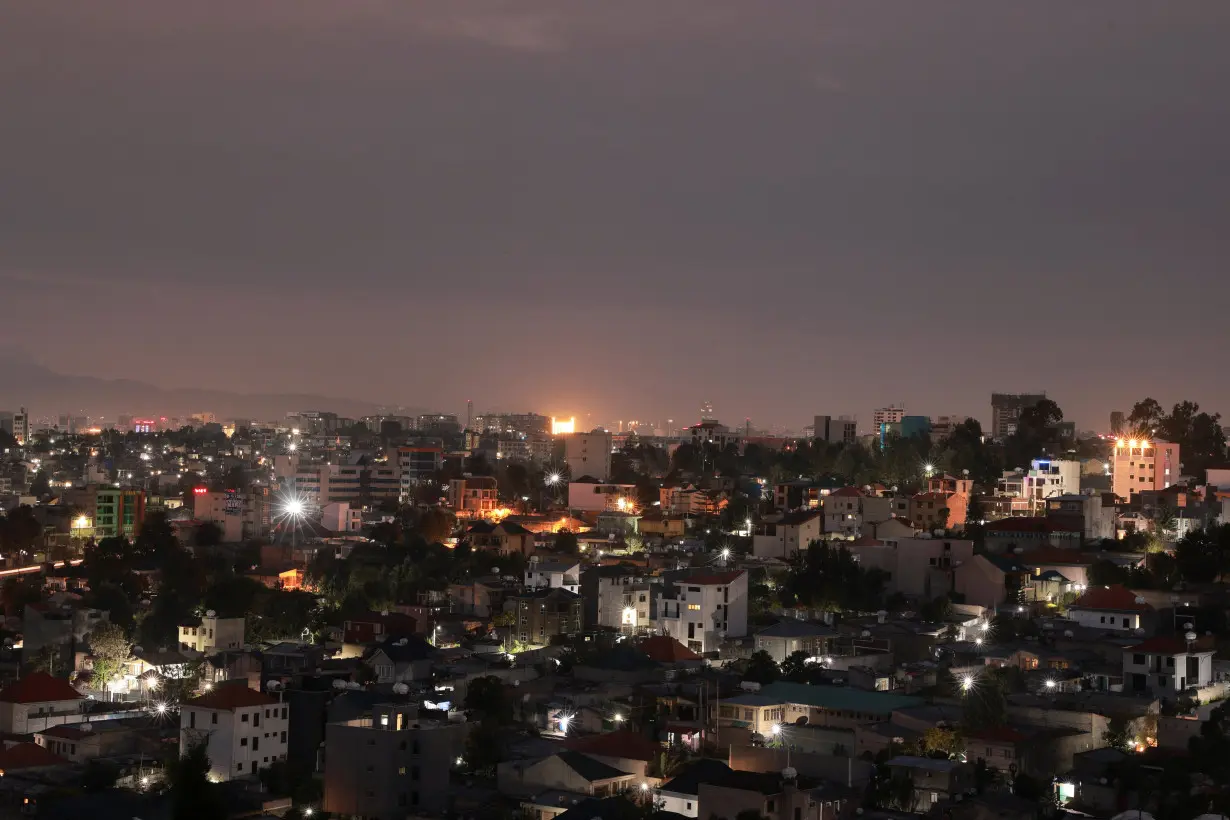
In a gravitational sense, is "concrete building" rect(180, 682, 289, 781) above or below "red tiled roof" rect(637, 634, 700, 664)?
below

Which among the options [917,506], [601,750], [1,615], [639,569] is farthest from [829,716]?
[1,615]

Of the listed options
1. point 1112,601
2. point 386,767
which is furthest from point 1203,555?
point 386,767

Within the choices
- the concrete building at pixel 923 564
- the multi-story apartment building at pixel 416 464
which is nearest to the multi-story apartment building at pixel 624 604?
the concrete building at pixel 923 564

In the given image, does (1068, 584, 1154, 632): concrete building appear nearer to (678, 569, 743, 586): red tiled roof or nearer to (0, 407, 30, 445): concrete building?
(678, 569, 743, 586): red tiled roof

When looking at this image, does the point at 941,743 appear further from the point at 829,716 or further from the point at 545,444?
the point at 545,444

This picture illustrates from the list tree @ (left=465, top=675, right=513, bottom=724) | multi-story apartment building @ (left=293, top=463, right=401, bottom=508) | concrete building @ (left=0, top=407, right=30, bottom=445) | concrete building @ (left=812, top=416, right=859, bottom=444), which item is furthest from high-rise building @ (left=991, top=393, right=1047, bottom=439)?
concrete building @ (left=0, top=407, right=30, bottom=445)

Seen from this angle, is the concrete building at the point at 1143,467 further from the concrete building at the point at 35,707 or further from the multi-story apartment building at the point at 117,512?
the multi-story apartment building at the point at 117,512
